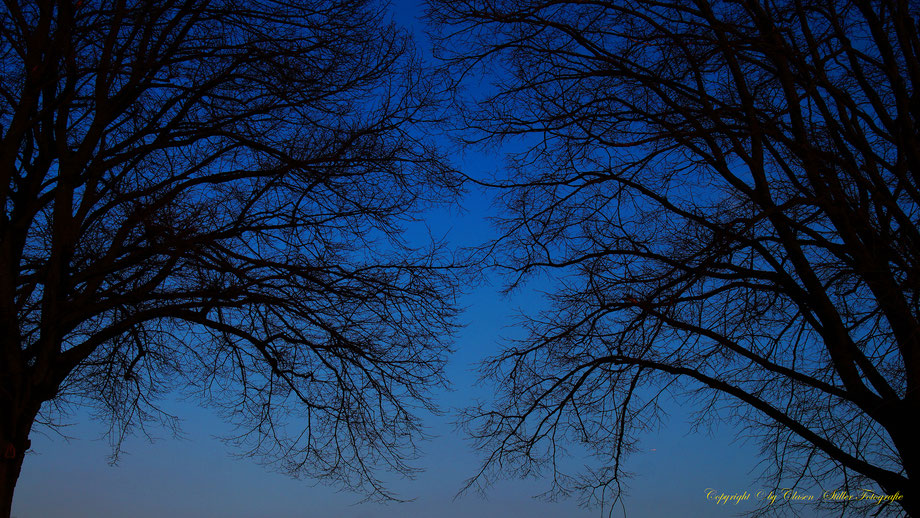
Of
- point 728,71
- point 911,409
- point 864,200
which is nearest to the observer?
point 911,409

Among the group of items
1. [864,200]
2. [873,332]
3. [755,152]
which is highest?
[755,152]

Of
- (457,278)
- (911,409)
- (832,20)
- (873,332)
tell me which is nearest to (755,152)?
(832,20)

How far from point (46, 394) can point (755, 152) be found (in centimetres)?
713

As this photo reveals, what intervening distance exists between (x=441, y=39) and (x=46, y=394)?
520cm

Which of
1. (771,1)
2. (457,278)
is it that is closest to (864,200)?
(771,1)

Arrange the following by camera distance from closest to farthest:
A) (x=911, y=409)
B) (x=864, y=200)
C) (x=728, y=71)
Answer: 1. (x=911, y=409)
2. (x=864, y=200)
3. (x=728, y=71)

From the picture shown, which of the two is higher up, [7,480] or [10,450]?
[10,450]

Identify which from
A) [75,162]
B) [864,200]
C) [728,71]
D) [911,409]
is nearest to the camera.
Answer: [911,409]

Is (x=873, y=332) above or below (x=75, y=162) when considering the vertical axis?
below

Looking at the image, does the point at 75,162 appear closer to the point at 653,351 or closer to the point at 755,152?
the point at 653,351

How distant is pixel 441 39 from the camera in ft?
25.4

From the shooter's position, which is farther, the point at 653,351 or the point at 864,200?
the point at 653,351

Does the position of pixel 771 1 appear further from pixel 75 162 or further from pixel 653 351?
pixel 75 162

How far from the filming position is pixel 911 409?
6.04 m
